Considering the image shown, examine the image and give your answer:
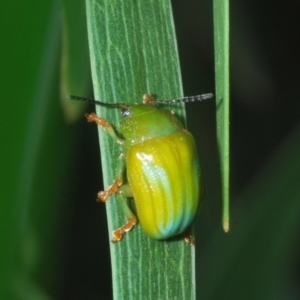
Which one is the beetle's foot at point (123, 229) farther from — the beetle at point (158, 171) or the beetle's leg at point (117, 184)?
the beetle's leg at point (117, 184)

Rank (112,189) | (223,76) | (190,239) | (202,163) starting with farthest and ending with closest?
(202,163), (190,239), (112,189), (223,76)

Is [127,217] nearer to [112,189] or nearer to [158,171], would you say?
[112,189]

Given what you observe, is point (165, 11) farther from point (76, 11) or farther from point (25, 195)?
point (25, 195)

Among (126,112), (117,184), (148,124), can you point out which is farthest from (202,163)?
(117,184)

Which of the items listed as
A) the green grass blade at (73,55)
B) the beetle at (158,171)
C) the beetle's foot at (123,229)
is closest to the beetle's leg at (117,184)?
the beetle at (158,171)

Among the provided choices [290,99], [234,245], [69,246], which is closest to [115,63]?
[234,245]
